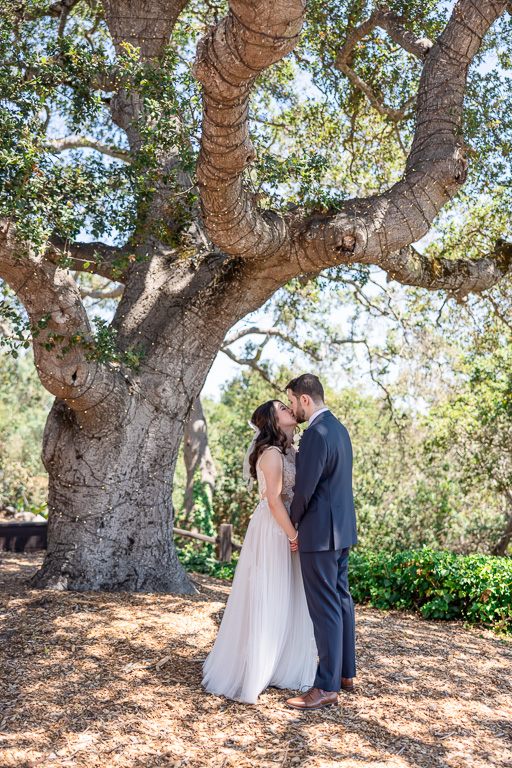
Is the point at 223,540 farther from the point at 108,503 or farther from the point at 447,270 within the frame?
the point at 447,270

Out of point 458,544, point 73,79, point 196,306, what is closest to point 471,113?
point 196,306

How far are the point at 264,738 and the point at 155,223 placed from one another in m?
4.48

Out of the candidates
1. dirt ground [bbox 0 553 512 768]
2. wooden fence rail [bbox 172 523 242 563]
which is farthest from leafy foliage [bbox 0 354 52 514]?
dirt ground [bbox 0 553 512 768]

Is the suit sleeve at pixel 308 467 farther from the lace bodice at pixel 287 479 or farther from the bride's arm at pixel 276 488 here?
the lace bodice at pixel 287 479

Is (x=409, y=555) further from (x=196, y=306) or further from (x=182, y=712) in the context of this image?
(x=182, y=712)

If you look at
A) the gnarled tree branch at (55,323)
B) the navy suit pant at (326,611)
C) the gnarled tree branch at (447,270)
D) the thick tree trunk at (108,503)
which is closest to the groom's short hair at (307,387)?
the navy suit pant at (326,611)

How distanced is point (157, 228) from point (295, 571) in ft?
11.4

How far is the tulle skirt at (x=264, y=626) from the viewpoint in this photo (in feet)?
13.5

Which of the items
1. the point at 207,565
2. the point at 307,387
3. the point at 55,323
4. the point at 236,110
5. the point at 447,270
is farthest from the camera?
the point at 207,565

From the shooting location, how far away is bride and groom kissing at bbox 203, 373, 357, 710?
4008 millimetres

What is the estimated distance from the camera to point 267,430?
434cm

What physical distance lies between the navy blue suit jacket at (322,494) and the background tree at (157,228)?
1.98 metres

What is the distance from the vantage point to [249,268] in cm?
630

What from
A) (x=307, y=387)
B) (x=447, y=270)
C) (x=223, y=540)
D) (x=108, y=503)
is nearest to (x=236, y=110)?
(x=307, y=387)
